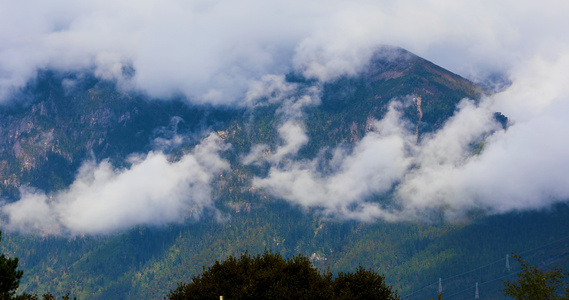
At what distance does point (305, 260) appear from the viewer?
415 ft

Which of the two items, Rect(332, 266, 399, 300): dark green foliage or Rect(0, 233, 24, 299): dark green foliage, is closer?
Rect(0, 233, 24, 299): dark green foliage

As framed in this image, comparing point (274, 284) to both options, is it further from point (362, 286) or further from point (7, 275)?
point (7, 275)

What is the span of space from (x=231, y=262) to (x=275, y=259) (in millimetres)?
9803

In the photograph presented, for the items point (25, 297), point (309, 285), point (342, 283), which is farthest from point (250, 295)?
point (25, 297)

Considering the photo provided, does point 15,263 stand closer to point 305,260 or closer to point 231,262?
point 231,262

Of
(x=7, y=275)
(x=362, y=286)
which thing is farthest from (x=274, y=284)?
(x=7, y=275)

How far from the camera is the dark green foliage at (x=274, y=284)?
368 ft

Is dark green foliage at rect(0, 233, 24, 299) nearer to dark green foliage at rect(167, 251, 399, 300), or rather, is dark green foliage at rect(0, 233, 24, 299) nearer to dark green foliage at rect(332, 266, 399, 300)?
dark green foliage at rect(167, 251, 399, 300)

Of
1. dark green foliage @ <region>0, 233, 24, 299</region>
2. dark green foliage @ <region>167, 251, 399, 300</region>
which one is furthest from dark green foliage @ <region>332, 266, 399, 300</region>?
dark green foliage @ <region>0, 233, 24, 299</region>

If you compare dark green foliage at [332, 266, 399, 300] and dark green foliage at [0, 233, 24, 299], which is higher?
dark green foliage at [0, 233, 24, 299]

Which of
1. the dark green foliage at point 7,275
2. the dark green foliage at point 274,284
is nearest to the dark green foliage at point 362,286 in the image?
A: the dark green foliage at point 274,284

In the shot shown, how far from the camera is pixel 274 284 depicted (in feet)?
372

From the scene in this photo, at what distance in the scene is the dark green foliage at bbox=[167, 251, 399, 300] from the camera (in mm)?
112250

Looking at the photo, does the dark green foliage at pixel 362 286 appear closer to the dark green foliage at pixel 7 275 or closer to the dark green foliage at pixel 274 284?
the dark green foliage at pixel 274 284
